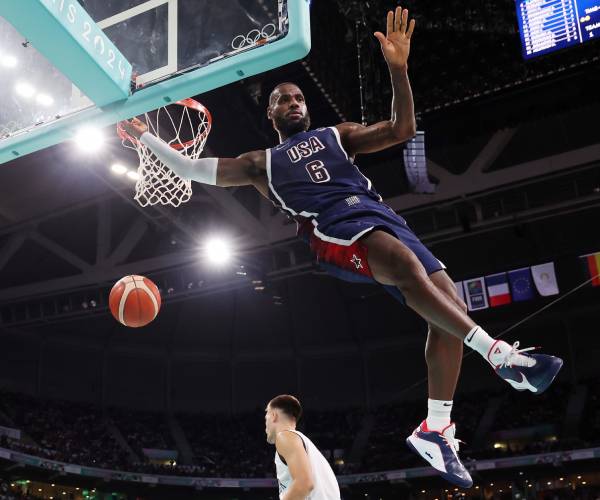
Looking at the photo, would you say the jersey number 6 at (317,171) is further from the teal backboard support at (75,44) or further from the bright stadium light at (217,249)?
the bright stadium light at (217,249)

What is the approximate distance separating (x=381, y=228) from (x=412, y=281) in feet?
1.14

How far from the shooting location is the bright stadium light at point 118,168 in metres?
13.3

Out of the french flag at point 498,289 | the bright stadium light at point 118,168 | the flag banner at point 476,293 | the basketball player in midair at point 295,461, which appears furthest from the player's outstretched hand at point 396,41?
the flag banner at point 476,293

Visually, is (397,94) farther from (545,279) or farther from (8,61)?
(545,279)

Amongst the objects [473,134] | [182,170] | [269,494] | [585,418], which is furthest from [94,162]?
[585,418]

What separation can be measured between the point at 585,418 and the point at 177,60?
21.3 metres

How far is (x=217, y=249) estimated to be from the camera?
16969 mm

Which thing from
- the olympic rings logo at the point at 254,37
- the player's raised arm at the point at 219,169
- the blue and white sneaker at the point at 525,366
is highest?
the olympic rings logo at the point at 254,37

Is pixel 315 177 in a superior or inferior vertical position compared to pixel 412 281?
superior

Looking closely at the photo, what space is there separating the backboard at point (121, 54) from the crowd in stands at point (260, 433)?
58.9 ft

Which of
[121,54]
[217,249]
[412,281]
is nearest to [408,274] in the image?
[412,281]

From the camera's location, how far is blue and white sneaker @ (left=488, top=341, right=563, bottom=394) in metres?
2.83

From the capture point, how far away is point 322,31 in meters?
8.98

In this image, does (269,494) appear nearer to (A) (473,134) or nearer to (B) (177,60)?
(A) (473,134)
